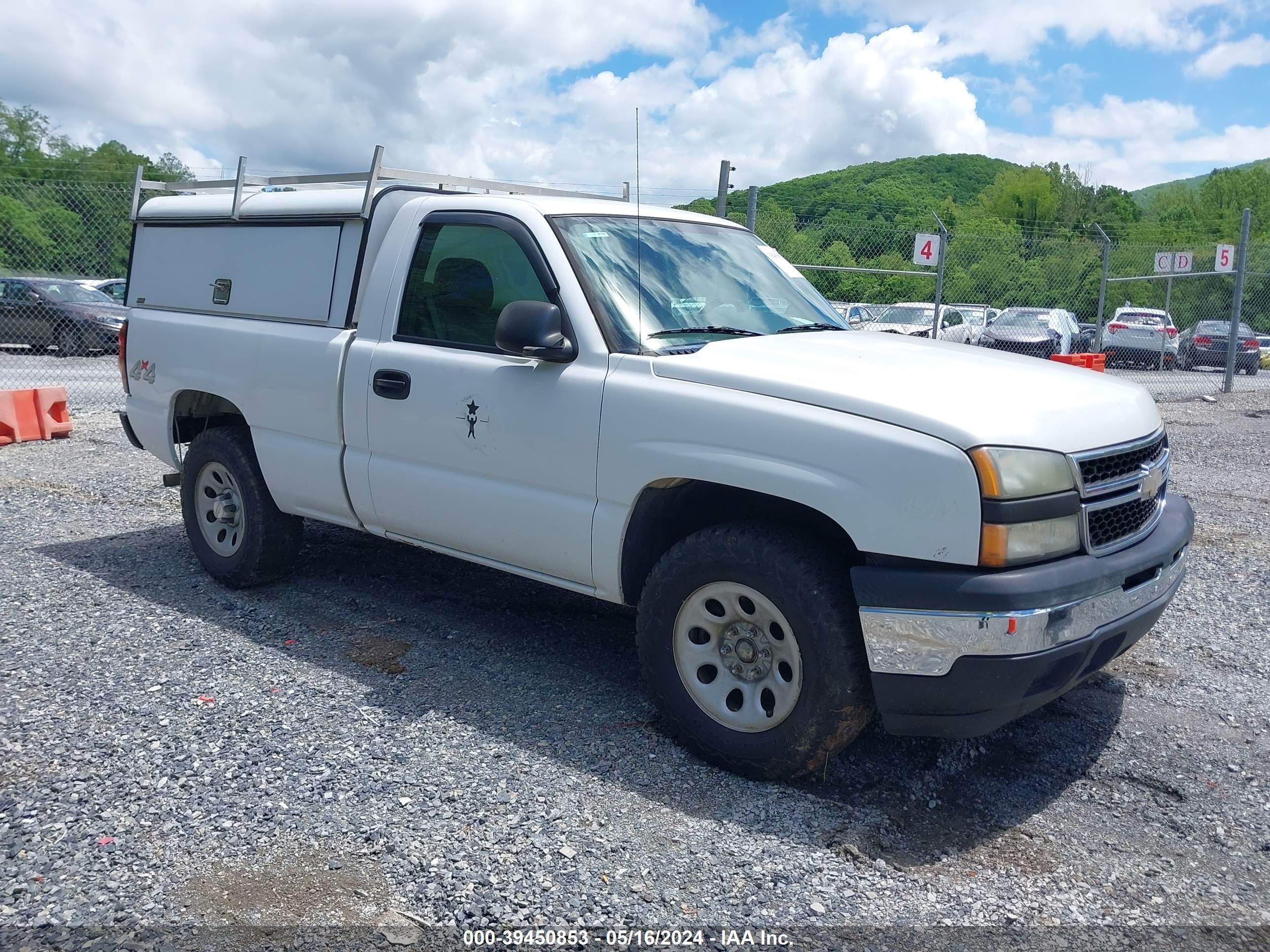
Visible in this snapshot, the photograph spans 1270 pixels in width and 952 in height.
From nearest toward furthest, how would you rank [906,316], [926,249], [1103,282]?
[926,249], [1103,282], [906,316]

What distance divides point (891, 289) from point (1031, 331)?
636 centimetres

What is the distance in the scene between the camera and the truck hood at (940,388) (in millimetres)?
3322

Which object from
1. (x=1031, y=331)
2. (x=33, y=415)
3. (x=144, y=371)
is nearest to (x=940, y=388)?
(x=144, y=371)

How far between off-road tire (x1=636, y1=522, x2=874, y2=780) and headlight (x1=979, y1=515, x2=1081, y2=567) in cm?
48

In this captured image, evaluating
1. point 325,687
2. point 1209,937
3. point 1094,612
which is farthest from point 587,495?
point 1209,937

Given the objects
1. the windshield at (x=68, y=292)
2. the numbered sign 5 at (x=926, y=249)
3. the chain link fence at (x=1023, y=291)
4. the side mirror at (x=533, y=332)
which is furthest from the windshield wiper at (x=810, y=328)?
the windshield at (x=68, y=292)

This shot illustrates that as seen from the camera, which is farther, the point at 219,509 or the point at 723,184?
the point at 723,184

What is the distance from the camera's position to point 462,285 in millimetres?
4609

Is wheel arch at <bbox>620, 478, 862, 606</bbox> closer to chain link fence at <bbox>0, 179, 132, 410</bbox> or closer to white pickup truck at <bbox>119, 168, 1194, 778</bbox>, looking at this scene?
white pickup truck at <bbox>119, 168, 1194, 778</bbox>

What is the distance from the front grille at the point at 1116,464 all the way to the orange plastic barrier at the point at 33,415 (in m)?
9.78

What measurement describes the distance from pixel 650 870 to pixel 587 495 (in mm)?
1425

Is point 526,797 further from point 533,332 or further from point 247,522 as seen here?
point 247,522

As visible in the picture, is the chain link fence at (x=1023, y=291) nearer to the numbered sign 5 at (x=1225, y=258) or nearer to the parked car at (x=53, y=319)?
the numbered sign 5 at (x=1225, y=258)

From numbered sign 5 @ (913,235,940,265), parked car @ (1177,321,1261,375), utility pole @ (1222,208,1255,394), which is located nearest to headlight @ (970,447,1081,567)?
numbered sign 5 @ (913,235,940,265)
